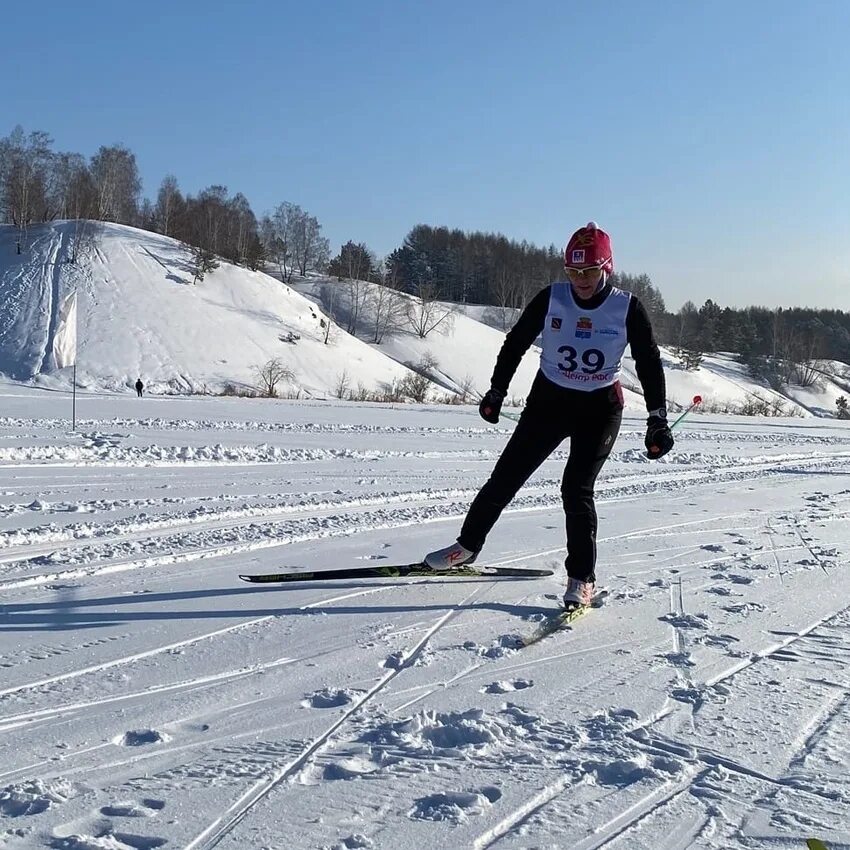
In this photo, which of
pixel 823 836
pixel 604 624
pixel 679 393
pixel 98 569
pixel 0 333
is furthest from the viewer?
pixel 679 393

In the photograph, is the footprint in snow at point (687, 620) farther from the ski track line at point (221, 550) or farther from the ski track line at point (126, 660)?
the ski track line at point (126, 660)

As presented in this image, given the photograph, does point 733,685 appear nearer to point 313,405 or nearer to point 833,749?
point 833,749

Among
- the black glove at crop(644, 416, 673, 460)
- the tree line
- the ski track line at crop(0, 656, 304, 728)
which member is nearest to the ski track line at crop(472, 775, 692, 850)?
the ski track line at crop(0, 656, 304, 728)

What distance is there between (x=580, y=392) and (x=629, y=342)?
38 cm

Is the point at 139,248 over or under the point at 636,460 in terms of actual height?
over

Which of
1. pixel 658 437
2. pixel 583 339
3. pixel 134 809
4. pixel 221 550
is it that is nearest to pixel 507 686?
pixel 134 809

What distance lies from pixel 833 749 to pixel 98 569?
3.85 meters

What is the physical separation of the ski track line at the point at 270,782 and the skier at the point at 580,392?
1346 mm

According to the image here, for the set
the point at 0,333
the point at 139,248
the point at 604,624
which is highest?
the point at 139,248

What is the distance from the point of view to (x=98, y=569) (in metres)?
4.64

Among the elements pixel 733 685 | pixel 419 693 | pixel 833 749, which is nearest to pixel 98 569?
pixel 419 693

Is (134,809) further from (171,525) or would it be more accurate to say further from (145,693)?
(171,525)

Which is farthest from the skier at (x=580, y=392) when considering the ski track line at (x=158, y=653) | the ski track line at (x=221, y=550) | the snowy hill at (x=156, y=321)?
the snowy hill at (x=156, y=321)

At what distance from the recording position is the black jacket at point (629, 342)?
13.8 ft
